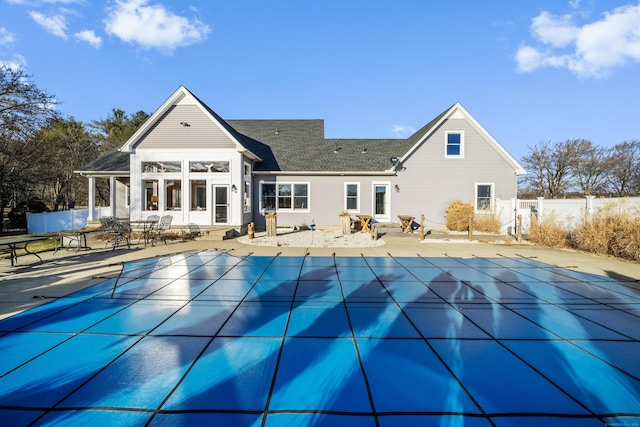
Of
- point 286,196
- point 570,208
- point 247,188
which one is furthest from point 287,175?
point 570,208

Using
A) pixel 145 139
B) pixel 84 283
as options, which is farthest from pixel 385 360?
pixel 145 139

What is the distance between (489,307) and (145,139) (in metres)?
16.0

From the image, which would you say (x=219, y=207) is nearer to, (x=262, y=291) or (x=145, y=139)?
(x=145, y=139)

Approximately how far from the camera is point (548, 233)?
1185cm

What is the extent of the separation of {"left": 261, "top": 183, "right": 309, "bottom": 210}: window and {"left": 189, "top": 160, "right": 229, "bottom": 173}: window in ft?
9.85

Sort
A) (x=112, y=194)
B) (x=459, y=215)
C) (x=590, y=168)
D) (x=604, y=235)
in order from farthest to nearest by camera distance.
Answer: (x=590, y=168) < (x=112, y=194) < (x=459, y=215) < (x=604, y=235)

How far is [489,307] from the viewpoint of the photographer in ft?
16.5

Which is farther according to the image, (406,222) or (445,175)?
(445,175)

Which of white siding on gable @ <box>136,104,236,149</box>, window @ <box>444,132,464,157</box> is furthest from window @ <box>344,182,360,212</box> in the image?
white siding on gable @ <box>136,104,236,149</box>

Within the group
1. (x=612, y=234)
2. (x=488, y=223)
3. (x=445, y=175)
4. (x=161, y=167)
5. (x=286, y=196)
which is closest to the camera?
(x=612, y=234)

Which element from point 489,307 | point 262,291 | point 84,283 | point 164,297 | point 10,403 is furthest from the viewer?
point 84,283

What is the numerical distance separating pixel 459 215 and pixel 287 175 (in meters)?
10.0

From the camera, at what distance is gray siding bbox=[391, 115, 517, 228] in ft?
53.9

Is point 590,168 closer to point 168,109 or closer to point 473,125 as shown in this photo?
point 473,125
